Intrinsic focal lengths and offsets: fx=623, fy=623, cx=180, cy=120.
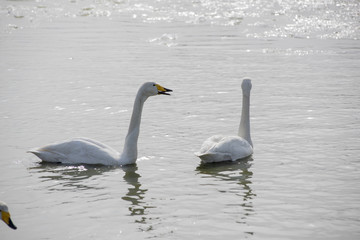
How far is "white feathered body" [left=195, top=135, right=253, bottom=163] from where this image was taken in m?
9.99

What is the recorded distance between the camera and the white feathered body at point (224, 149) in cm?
999

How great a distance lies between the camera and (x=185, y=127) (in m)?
12.2

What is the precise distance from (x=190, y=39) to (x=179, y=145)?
13.1 m

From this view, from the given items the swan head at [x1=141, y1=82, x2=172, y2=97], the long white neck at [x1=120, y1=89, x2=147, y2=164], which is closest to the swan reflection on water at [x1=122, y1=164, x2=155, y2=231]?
the long white neck at [x1=120, y1=89, x2=147, y2=164]

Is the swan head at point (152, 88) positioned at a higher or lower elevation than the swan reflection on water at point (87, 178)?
higher

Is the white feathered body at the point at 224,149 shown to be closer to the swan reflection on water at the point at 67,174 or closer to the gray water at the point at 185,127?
the gray water at the point at 185,127

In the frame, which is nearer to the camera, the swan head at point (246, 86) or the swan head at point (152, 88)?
the swan head at point (152, 88)

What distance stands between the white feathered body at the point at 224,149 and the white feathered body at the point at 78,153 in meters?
1.43

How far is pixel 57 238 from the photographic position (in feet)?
23.2

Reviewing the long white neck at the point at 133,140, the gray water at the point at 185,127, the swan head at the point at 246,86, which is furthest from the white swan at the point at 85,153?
the swan head at the point at 246,86

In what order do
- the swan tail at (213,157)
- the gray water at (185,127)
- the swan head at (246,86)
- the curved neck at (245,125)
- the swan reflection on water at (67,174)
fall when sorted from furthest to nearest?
the swan head at (246,86) → the curved neck at (245,125) → the swan tail at (213,157) → the swan reflection on water at (67,174) → the gray water at (185,127)

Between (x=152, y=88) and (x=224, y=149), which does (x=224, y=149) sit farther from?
(x=152, y=88)

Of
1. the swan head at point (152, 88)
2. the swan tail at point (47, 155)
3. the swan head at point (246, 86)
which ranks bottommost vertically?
the swan tail at point (47, 155)

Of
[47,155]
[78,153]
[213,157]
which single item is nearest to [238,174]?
[213,157]
